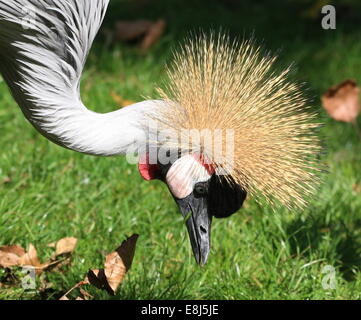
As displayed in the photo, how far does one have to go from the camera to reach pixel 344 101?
2.58m

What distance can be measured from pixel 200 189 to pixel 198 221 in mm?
82

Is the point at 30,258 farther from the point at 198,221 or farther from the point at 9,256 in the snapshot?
the point at 198,221

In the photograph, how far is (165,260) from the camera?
→ 220 cm

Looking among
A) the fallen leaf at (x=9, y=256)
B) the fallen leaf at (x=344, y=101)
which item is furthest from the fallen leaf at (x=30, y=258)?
the fallen leaf at (x=344, y=101)

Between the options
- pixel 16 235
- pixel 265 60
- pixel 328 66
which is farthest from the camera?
pixel 328 66

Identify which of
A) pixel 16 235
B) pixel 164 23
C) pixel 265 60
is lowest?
pixel 16 235

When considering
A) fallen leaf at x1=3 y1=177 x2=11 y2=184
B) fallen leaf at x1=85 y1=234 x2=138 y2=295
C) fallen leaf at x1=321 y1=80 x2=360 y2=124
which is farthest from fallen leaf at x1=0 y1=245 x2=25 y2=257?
fallen leaf at x1=321 y1=80 x2=360 y2=124

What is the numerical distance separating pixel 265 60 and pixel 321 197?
0.85 m

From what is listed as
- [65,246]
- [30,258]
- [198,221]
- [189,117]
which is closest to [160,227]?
[65,246]

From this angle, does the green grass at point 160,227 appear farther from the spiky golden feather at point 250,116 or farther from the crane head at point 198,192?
the crane head at point 198,192

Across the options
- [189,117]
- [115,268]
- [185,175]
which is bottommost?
[115,268]

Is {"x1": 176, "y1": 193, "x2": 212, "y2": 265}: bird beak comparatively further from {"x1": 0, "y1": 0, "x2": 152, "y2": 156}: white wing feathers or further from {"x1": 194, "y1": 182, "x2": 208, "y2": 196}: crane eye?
{"x1": 0, "y1": 0, "x2": 152, "y2": 156}: white wing feathers
